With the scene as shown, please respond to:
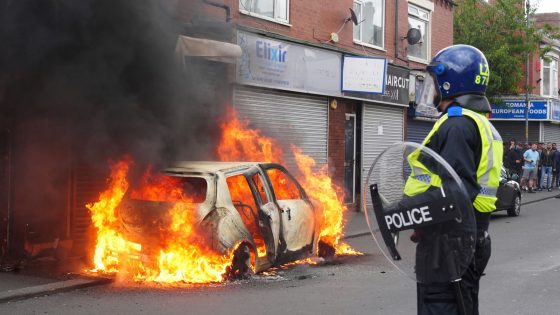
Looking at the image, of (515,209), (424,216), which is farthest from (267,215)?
(515,209)

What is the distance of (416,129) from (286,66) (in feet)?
23.1

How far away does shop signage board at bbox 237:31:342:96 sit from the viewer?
13008 mm

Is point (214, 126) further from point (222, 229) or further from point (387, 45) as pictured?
point (387, 45)

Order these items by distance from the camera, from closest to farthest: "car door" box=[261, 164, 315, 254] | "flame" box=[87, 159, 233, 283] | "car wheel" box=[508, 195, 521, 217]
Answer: "flame" box=[87, 159, 233, 283] < "car door" box=[261, 164, 315, 254] < "car wheel" box=[508, 195, 521, 217]

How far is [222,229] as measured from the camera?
7.41m

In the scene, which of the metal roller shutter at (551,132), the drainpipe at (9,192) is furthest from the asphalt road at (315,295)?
the metal roller shutter at (551,132)

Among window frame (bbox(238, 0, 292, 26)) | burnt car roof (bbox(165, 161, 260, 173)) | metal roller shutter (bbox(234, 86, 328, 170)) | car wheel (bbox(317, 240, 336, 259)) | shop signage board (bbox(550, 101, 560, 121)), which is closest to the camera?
burnt car roof (bbox(165, 161, 260, 173))

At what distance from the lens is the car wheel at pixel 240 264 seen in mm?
7578

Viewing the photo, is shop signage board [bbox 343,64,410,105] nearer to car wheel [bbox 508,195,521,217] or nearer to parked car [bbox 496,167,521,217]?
parked car [bbox 496,167,521,217]

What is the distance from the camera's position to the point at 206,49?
34.8 ft

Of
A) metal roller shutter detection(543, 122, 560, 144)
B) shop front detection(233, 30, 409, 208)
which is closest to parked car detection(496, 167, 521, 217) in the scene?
shop front detection(233, 30, 409, 208)

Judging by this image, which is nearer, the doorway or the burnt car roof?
the burnt car roof

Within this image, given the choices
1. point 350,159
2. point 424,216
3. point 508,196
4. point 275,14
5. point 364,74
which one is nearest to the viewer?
point 424,216

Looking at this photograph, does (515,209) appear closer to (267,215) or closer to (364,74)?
(364,74)
